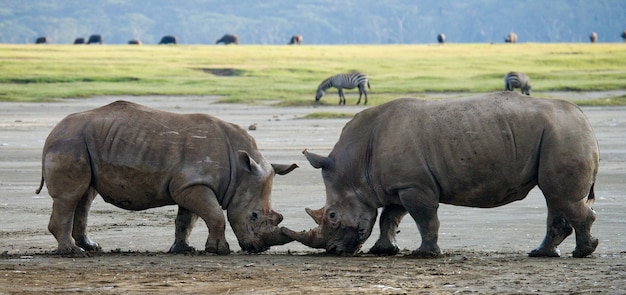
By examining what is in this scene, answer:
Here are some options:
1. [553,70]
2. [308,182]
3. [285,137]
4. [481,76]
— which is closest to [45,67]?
[481,76]

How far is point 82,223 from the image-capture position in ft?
38.3

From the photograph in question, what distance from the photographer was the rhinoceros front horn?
11391 millimetres

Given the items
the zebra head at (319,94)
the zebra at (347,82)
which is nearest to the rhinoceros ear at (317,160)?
the zebra head at (319,94)

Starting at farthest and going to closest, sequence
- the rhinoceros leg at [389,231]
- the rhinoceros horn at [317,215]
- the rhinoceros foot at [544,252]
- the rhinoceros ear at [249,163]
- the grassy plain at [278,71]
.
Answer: the grassy plain at [278,71], the rhinoceros horn at [317,215], the rhinoceros ear at [249,163], the rhinoceros leg at [389,231], the rhinoceros foot at [544,252]

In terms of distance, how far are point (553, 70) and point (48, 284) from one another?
184 feet

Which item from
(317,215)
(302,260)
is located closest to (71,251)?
(302,260)

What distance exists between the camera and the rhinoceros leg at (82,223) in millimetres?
11580

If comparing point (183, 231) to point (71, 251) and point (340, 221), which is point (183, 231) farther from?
point (340, 221)

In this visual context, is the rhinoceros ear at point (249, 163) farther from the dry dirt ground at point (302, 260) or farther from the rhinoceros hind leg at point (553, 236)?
the rhinoceros hind leg at point (553, 236)

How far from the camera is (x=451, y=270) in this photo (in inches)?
391

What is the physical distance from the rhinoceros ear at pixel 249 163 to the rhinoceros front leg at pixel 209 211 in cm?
49

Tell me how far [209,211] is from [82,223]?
1.28 meters

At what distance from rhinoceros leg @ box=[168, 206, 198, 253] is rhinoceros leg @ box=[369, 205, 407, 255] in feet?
5.45

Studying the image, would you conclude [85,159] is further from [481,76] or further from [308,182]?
[481,76]
